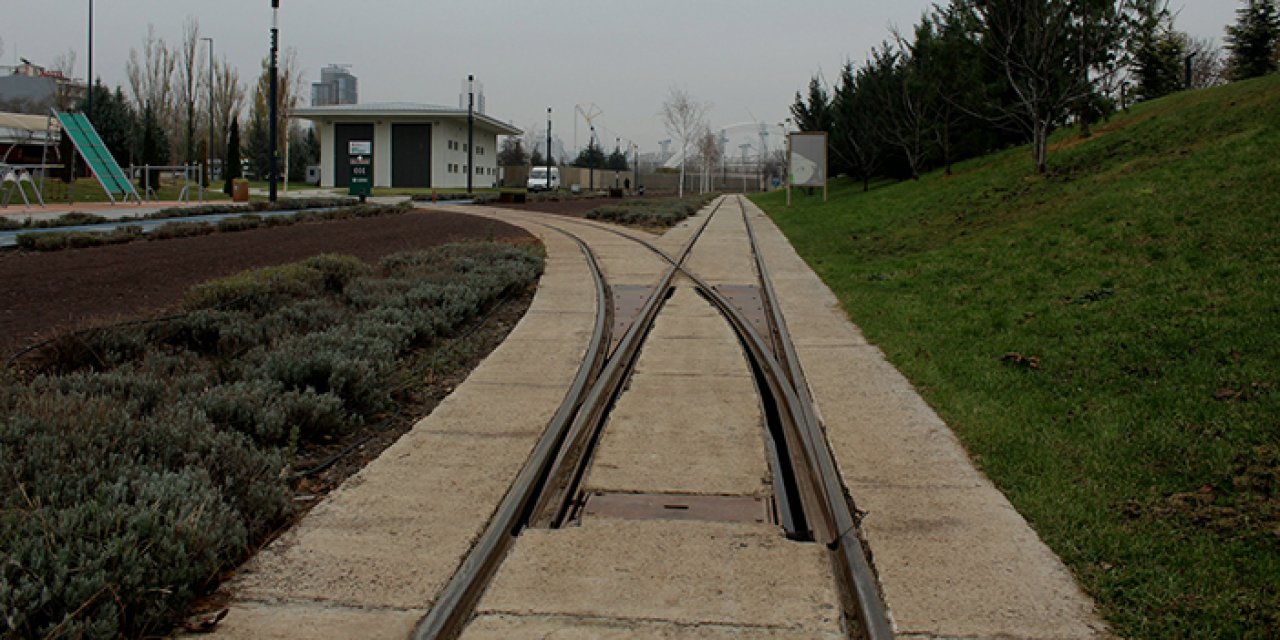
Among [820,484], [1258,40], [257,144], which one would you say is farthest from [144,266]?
[257,144]

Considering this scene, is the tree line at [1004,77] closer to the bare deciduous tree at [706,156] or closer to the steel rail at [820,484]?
the steel rail at [820,484]

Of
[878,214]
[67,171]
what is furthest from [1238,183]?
[67,171]

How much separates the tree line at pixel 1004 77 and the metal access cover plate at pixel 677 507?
15.9 metres

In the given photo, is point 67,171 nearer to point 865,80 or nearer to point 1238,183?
point 865,80

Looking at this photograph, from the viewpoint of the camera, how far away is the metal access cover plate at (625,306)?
30.5ft

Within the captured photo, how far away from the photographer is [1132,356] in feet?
22.2

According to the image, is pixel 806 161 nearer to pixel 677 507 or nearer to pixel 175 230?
pixel 175 230

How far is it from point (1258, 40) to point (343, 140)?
52.2m

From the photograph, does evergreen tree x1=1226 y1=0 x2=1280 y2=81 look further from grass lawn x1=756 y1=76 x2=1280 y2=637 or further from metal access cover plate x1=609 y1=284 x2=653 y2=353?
metal access cover plate x1=609 y1=284 x2=653 y2=353

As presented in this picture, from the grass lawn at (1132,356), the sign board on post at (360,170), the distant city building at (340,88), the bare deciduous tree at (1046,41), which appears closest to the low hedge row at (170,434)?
the grass lawn at (1132,356)

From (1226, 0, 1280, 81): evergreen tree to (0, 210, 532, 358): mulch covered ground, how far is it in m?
30.1

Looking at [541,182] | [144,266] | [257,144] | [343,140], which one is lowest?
[144,266]

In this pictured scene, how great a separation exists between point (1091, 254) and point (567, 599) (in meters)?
8.32

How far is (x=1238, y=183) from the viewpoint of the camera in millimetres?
10383
